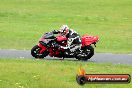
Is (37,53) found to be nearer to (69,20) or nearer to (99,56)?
(99,56)

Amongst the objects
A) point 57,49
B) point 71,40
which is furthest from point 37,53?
point 71,40

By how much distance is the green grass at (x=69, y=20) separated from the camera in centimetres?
2805

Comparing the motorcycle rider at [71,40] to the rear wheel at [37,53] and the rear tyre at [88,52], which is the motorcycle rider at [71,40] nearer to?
the rear tyre at [88,52]

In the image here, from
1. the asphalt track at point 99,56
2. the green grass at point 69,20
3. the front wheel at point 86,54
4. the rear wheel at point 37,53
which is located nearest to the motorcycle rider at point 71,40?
the front wheel at point 86,54

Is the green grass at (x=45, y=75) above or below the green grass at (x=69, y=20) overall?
below

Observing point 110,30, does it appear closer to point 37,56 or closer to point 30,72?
point 37,56

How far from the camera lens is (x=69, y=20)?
139 ft

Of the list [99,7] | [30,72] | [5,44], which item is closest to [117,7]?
[99,7]

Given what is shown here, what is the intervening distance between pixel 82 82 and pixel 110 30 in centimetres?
2738

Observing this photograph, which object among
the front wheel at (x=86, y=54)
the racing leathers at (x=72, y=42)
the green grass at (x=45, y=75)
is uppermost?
the racing leathers at (x=72, y=42)

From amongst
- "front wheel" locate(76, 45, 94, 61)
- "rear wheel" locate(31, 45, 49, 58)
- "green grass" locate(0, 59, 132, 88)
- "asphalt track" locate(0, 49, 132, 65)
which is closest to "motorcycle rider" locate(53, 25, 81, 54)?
"front wheel" locate(76, 45, 94, 61)

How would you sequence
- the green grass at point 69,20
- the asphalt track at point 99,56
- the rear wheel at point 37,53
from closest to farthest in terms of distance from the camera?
the rear wheel at point 37,53 < the asphalt track at point 99,56 < the green grass at point 69,20

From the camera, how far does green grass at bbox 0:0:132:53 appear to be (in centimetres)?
2805

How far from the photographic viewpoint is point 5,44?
25969mm
